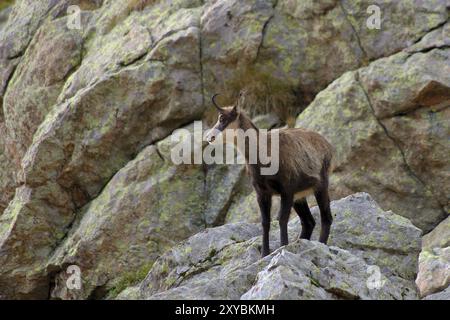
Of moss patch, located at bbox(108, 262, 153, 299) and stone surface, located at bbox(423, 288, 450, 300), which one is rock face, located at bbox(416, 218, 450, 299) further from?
moss patch, located at bbox(108, 262, 153, 299)

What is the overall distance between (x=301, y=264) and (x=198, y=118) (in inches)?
378

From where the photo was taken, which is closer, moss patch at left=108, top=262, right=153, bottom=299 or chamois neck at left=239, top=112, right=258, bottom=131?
chamois neck at left=239, top=112, right=258, bottom=131

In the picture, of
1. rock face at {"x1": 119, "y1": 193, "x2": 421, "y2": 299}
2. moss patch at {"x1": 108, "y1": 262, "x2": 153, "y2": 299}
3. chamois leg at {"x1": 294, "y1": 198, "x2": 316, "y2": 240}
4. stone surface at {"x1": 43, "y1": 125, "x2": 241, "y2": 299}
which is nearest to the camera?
rock face at {"x1": 119, "y1": 193, "x2": 421, "y2": 299}

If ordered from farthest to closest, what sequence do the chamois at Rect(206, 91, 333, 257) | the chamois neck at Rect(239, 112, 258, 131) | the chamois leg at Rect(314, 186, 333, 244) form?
the chamois leg at Rect(314, 186, 333, 244) < the chamois neck at Rect(239, 112, 258, 131) < the chamois at Rect(206, 91, 333, 257)

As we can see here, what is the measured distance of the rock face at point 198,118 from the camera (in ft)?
54.2

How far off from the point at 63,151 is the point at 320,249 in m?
10.2

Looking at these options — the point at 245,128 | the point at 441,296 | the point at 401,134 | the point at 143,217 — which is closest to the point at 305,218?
the point at 245,128

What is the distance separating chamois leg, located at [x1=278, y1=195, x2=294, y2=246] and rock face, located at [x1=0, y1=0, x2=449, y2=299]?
17.3 feet

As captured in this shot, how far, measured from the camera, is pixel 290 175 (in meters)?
11.4

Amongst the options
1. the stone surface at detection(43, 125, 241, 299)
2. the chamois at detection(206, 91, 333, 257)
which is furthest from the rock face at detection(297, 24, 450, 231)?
the chamois at detection(206, 91, 333, 257)

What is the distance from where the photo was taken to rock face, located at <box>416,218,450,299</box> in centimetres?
1260

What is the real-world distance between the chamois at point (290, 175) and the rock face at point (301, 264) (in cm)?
44

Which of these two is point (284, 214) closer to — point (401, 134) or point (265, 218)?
point (265, 218)
